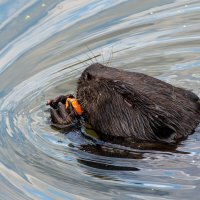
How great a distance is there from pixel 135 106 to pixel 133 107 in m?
0.03

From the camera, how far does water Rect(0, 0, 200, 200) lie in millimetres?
7980

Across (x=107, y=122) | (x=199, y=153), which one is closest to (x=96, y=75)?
(x=107, y=122)

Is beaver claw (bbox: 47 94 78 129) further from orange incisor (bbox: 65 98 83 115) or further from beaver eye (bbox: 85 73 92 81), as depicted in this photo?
beaver eye (bbox: 85 73 92 81)

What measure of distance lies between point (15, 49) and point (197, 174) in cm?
390

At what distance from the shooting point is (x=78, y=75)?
1032cm

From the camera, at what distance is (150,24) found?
1137 cm

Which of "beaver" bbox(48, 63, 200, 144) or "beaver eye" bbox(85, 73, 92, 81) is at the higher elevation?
"beaver eye" bbox(85, 73, 92, 81)

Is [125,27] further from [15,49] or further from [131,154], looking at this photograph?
[131,154]

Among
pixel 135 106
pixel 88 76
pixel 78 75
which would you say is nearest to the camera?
pixel 135 106

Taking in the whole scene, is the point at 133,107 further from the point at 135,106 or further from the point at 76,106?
the point at 76,106

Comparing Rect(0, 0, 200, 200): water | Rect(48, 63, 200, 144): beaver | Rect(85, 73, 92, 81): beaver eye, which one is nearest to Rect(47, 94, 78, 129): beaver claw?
Rect(48, 63, 200, 144): beaver

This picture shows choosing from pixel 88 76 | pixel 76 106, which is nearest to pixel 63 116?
pixel 76 106

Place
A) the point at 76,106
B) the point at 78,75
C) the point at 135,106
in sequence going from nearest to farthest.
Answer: the point at 135,106 → the point at 76,106 → the point at 78,75

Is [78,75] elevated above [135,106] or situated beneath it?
elevated above
